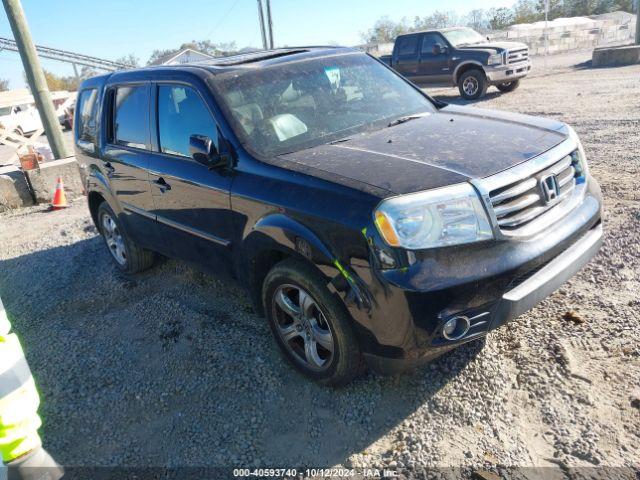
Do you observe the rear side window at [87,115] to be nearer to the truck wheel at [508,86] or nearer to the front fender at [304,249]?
the front fender at [304,249]

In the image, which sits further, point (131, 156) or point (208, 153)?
point (131, 156)

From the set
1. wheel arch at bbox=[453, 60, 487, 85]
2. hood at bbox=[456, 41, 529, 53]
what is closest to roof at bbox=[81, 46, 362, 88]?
wheel arch at bbox=[453, 60, 487, 85]

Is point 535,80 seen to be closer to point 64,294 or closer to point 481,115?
point 481,115

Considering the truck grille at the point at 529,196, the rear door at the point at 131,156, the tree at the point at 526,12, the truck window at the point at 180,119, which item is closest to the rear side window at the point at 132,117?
the rear door at the point at 131,156

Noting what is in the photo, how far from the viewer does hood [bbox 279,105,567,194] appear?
2.67 m

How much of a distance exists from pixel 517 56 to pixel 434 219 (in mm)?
13552

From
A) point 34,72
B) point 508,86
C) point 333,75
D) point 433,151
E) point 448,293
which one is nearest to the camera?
point 448,293

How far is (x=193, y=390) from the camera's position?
11.0 feet

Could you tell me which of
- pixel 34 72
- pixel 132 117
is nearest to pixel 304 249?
pixel 132 117

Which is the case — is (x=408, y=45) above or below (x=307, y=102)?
below

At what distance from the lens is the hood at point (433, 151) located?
8.77 feet

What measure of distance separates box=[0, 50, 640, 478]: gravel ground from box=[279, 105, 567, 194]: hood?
1.21 meters

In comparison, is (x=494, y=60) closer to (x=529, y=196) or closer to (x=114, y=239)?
(x=114, y=239)

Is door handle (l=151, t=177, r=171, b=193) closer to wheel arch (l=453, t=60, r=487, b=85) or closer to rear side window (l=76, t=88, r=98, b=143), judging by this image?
rear side window (l=76, t=88, r=98, b=143)
